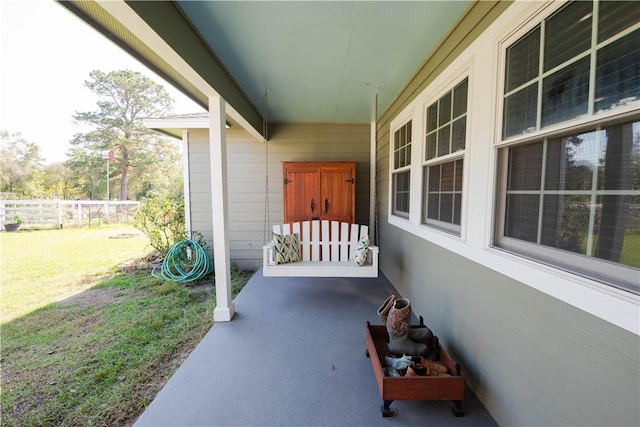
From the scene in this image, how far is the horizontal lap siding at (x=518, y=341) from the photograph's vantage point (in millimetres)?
880

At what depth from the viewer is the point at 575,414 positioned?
99 centimetres

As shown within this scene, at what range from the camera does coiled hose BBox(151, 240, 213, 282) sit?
164 inches

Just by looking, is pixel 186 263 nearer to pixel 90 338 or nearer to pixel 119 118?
pixel 90 338

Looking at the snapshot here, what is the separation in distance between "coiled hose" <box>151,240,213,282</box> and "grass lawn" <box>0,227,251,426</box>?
0.21m

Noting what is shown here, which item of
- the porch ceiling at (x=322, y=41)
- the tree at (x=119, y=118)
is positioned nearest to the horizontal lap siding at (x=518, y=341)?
the porch ceiling at (x=322, y=41)

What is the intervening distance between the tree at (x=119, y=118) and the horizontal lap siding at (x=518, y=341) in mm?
16803

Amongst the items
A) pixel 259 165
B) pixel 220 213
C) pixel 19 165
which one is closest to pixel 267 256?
pixel 220 213

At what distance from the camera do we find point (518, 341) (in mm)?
1286

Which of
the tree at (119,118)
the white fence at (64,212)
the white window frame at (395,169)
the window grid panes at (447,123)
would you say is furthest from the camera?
the tree at (119,118)

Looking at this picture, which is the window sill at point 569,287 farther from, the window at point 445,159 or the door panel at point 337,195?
the door panel at point 337,195

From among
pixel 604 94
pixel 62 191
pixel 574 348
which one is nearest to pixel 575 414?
pixel 574 348

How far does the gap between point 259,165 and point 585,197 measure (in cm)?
428

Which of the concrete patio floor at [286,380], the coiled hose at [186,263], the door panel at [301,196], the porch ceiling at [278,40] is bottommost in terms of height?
the concrete patio floor at [286,380]

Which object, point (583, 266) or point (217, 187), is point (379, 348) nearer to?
point (583, 266)
